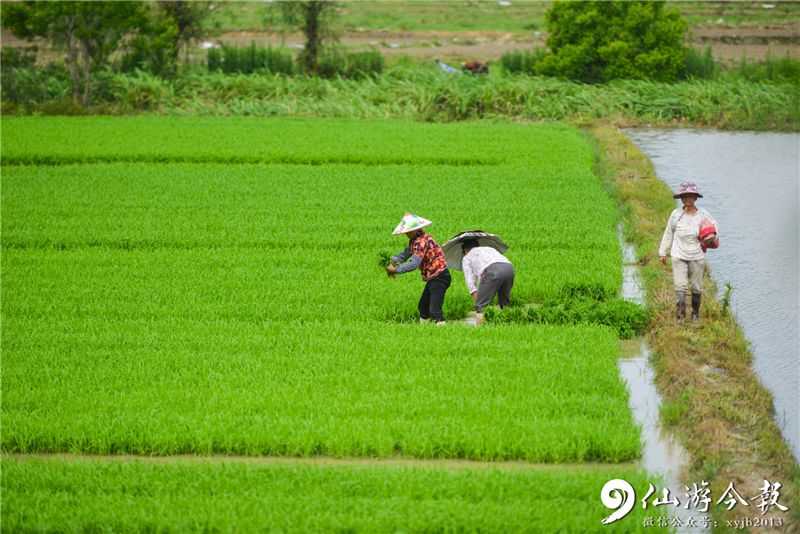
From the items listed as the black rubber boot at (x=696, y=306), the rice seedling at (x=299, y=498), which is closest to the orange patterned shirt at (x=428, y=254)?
the black rubber boot at (x=696, y=306)

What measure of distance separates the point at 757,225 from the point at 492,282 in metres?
5.85

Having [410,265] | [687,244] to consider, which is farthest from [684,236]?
[410,265]

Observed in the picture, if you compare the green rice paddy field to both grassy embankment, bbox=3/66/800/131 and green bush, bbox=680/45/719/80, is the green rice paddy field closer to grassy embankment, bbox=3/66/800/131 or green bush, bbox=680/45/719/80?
grassy embankment, bbox=3/66/800/131

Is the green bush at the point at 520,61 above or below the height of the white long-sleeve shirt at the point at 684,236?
below

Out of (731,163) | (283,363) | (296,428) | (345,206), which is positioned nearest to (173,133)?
(345,206)

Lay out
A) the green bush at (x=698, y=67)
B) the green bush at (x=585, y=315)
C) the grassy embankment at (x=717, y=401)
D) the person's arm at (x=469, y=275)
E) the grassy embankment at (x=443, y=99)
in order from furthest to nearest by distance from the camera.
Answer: the green bush at (x=698, y=67) < the grassy embankment at (x=443, y=99) < the green bush at (x=585, y=315) < the person's arm at (x=469, y=275) < the grassy embankment at (x=717, y=401)

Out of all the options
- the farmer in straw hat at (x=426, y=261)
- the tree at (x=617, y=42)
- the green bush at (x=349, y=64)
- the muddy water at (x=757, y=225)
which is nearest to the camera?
the muddy water at (x=757, y=225)

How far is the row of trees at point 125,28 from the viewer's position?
23.7m

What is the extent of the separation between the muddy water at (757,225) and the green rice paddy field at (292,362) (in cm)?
120

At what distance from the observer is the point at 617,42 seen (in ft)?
83.1

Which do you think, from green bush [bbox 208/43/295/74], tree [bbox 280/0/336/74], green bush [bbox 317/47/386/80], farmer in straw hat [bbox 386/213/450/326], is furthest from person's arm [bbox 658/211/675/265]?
tree [bbox 280/0/336/74]

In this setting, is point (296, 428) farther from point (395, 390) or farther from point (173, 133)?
point (173, 133)

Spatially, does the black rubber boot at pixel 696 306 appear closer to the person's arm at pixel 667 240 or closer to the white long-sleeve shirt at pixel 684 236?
the white long-sleeve shirt at pixel 684 236

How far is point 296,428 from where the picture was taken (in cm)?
687
